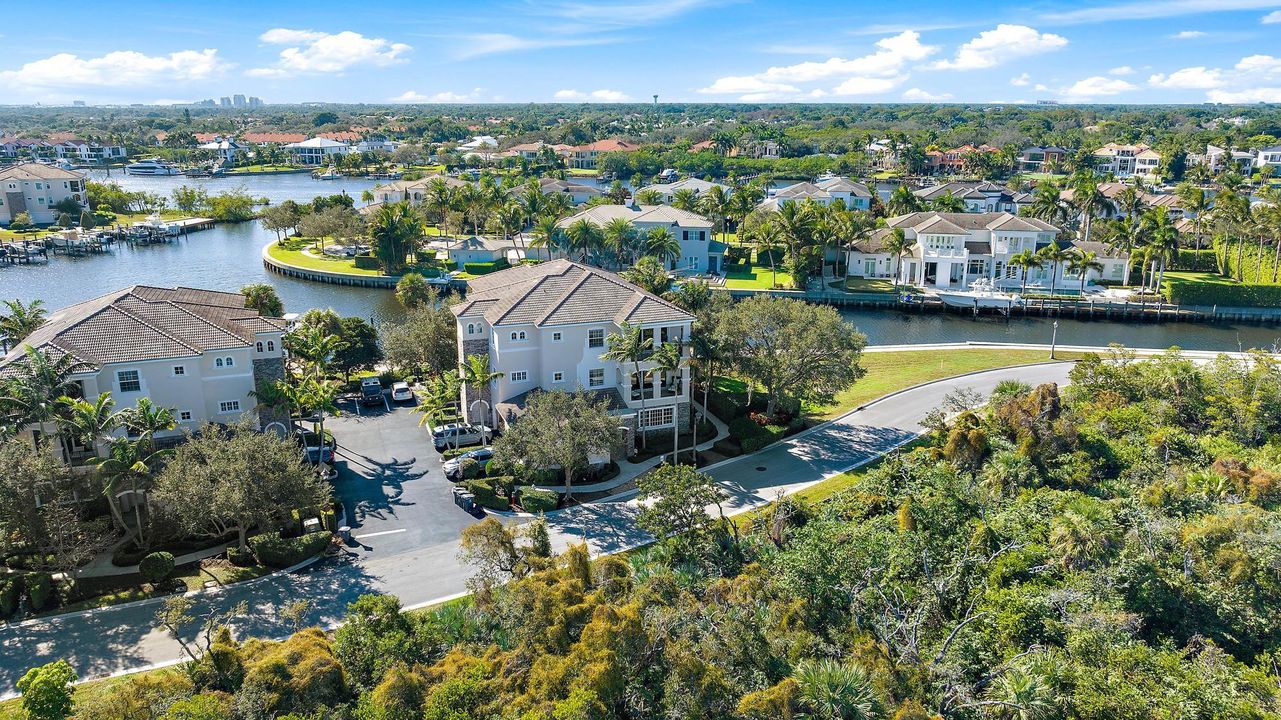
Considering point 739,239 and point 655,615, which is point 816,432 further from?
point 739,239

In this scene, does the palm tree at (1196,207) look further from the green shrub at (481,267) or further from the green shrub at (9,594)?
the green shrub at (9,594)

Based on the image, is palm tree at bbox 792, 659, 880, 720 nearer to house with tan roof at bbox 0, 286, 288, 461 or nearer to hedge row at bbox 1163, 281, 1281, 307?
house with tan roof at bbox 0, 286, 288, 461

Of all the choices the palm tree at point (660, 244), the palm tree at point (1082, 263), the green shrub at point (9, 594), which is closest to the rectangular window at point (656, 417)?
the green shrub at point (9, 594)

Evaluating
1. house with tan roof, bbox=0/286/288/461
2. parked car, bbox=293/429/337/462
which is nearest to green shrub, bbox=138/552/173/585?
house with tan roof, bbox=0/286/288/461

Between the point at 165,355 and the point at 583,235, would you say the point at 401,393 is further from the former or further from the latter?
the point at 583,235

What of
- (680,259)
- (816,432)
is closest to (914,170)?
(680,259)
